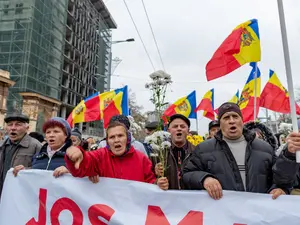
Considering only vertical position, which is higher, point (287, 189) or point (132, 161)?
point (132, 161)

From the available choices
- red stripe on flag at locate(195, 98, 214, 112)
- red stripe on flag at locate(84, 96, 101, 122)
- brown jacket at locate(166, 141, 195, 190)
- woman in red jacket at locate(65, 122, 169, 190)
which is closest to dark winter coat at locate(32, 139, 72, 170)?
woman in red jacket at locate(65, 122, 169, 190)

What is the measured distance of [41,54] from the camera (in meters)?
34.8

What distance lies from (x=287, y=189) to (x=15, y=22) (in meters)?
36.0

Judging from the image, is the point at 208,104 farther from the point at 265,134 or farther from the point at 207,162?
the point at 207,162

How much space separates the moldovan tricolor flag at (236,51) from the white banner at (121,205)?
2.00 meters

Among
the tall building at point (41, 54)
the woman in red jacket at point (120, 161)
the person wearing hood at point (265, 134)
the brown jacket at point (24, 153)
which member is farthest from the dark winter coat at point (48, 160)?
the tall building at point (41, 54)

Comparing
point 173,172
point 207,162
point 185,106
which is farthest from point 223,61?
point 185,106

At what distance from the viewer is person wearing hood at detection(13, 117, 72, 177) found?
9.44 feet

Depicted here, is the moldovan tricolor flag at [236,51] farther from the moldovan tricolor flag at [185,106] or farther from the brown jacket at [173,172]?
the moldovan tricolor flag at [185,106]

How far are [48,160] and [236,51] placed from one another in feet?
9.05

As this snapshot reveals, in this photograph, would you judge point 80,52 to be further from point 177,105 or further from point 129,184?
point 129,184

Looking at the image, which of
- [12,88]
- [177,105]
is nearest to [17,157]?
[177,105]

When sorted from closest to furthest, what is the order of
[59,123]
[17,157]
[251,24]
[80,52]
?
1. [59,123]
2. [17,157]
3. [251,24]
4. [80,52]

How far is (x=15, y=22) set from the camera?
109ft
